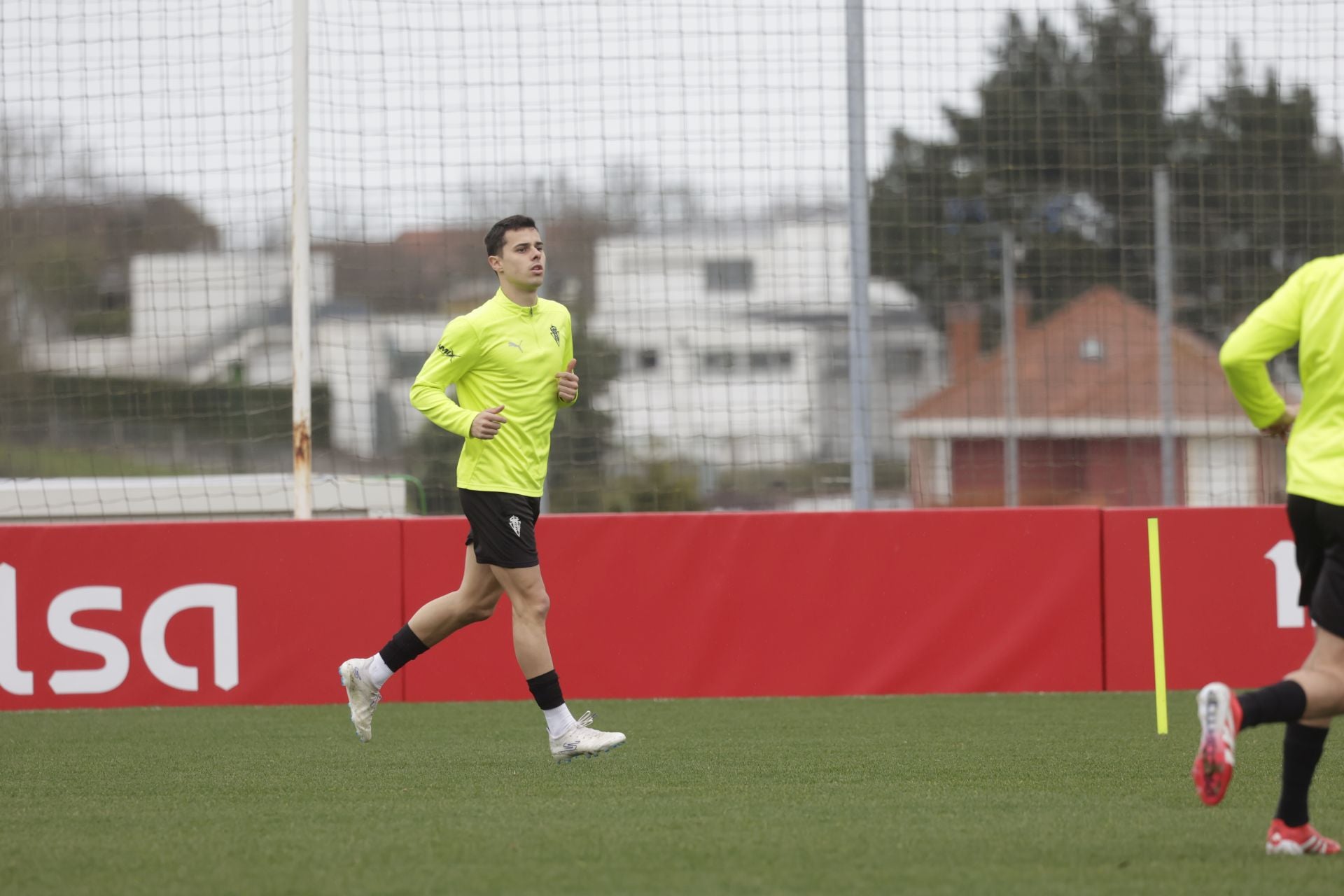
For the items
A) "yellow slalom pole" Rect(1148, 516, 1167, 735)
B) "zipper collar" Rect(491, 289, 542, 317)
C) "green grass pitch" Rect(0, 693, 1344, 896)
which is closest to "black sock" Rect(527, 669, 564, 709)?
"green grass pitch" Rect(0, 693, 1344, 896)

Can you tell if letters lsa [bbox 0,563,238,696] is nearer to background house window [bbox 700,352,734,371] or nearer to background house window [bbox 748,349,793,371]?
background house window [bbox 700,352,734,371]

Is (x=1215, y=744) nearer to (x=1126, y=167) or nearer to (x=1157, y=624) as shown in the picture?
(x=1157, y=624)

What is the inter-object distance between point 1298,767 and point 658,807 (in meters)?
1.82

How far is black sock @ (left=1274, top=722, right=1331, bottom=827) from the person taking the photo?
13.0 feet

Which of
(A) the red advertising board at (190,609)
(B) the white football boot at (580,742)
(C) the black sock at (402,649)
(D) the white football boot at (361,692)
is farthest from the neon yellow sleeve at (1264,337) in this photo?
(A) the red advertising board at (190,609)

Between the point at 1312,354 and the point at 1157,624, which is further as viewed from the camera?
the point at 1157,624

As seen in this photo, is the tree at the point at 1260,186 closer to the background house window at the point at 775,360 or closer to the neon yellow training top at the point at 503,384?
the background house window at the point at 775,360

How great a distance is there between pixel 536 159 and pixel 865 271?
2042 mm

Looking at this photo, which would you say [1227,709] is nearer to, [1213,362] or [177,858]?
[177,858]

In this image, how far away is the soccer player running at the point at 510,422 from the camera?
5.95 meters

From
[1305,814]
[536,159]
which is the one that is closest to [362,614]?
[536,159]

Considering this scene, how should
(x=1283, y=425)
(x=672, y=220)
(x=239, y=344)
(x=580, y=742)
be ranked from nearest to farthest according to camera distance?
(x=1283, y=425) → (x=580, y=742) → (x=672, y=220) → (x=239, y=344)

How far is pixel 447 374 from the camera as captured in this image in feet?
19.8

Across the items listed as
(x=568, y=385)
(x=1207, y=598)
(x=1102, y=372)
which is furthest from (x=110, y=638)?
(x=1102, y=372)
